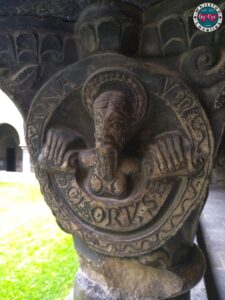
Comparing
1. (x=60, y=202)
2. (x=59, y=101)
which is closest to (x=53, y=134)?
(x=59, y=101)

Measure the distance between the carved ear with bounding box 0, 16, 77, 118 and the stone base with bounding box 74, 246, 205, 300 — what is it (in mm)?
516

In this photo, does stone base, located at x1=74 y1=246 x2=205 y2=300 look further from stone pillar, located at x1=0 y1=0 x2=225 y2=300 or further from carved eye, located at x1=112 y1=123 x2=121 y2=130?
carved eye, located at x1=112 y1=123 x2=121 y2=130

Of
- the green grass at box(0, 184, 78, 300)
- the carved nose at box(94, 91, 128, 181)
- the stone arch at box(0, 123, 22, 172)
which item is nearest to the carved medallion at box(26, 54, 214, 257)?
the carved nose at box(94, 91, 128, 181)

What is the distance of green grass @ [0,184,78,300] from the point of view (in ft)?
5.67

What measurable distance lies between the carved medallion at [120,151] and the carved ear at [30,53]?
47 mm

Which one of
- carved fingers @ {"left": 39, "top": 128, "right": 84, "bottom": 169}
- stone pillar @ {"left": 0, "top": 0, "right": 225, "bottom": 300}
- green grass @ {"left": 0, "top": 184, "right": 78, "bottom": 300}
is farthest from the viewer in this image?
green grass @ {"left": 0, "top": 184, "right": 78, "bottom": 300}

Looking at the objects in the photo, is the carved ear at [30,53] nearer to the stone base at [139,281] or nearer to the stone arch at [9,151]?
the stone base at [139,281]

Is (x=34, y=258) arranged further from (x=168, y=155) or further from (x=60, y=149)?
(x=168, y=155)

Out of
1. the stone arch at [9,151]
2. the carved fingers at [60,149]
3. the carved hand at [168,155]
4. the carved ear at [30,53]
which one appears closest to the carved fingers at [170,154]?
the carved hand at [168,155]

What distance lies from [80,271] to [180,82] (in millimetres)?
665

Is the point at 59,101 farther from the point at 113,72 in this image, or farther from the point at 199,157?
the point at 199,157

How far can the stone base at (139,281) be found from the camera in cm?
91

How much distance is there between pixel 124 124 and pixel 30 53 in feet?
1.01

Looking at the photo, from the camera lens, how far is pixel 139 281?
92 cm
